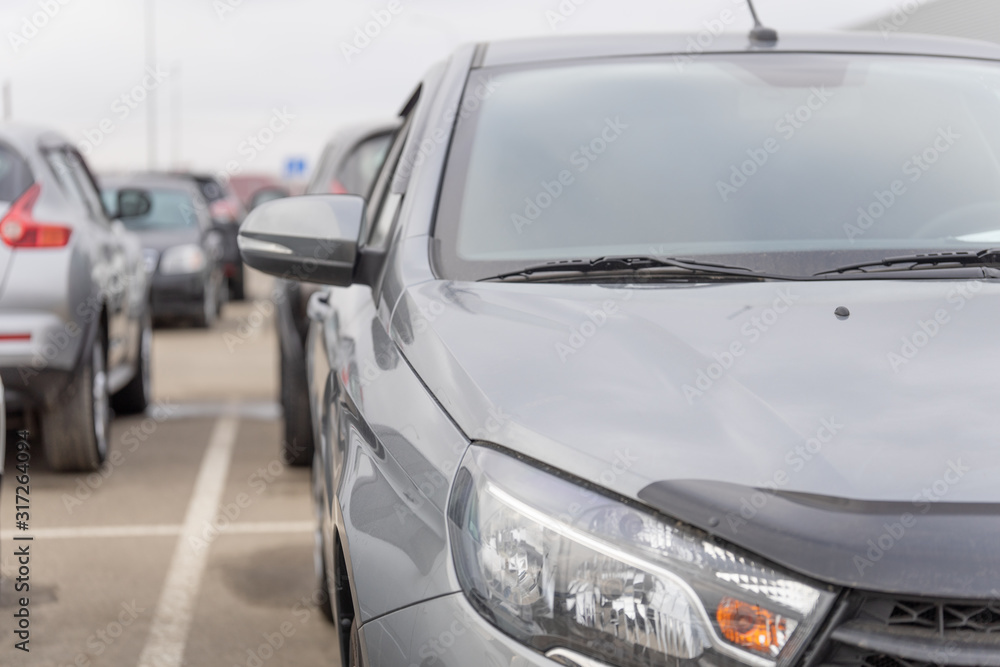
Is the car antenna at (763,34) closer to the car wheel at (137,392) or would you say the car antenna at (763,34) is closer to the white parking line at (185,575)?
the white parking line at (185,575)

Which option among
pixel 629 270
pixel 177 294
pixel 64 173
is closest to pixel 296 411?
pixel 64 173

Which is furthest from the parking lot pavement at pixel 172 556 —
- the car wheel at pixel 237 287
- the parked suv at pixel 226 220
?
the car wheel at pixel 237 287

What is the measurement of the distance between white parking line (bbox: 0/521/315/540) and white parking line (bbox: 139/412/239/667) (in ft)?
0.33

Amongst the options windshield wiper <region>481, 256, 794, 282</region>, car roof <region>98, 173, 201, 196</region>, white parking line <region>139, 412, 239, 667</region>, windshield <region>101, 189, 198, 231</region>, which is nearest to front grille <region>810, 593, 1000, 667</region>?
windshield wiper <region>481, 256, 794, 282</region>

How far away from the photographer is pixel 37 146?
18.2ft

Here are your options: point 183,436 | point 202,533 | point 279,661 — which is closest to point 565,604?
point 279,661

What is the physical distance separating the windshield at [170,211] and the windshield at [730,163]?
10.6m

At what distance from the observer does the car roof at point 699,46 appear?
10.3 feet

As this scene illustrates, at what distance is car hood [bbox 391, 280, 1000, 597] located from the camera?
1.51m

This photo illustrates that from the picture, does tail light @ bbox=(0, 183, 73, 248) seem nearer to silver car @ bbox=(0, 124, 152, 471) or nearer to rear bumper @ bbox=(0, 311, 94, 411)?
silver car @ bbox=(0, 124, 152, 471)

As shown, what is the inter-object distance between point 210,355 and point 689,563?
10.2 meters

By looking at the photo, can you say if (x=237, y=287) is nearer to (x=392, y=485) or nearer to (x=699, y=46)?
(x=699, y=46)

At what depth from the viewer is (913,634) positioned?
4.83ft

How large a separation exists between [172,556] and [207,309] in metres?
8.97
